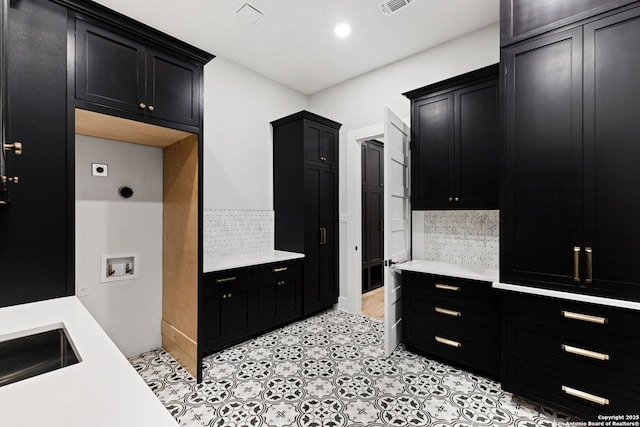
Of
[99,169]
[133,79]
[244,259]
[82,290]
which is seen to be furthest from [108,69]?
[244,259]

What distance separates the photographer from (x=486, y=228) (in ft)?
9.48

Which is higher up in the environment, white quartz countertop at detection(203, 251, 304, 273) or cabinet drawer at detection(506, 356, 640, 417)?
white quartz countertop at detection(203, 251, 304, 273)

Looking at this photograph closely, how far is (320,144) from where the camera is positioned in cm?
381

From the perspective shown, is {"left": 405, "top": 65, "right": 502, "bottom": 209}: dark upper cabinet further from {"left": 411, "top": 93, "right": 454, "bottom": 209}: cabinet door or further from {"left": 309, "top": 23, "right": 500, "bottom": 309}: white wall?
{"left": 309, "top": 23, "right": 500, "bottom": 309}: white wall

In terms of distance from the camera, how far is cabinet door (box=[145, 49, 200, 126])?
2.10 meters

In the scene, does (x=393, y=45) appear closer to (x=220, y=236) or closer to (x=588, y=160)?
(x=588, y=160)

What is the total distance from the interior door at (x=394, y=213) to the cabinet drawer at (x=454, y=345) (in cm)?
19

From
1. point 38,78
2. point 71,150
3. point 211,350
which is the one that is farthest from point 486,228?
point 38,78

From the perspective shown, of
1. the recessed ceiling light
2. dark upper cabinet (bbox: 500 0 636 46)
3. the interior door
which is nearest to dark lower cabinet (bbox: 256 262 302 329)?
the interior door

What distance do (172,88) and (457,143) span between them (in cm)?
247

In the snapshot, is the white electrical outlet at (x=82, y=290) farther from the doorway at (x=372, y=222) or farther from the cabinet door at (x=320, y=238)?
the doorway at (x=372, y=222)

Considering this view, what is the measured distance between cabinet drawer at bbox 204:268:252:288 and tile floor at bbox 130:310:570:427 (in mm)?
660

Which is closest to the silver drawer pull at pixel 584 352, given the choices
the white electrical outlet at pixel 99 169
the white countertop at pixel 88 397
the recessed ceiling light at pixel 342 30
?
the white countertop at pixel 88 397

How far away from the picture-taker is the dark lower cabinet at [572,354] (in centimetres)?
169
